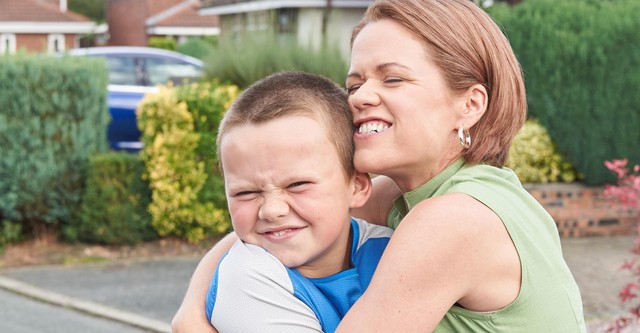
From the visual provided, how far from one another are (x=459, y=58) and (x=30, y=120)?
23.5 feet

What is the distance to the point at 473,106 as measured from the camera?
2240mm

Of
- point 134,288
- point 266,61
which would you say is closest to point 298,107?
point 134,288

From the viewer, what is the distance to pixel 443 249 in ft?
6.40

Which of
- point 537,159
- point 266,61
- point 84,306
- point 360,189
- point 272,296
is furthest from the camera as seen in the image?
point 266,61

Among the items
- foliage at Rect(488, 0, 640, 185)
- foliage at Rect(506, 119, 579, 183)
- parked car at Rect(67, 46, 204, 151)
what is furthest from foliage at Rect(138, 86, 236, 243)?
foliage at Rect(488, 0, 640, 185)

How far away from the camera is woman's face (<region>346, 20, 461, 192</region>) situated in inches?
85.2

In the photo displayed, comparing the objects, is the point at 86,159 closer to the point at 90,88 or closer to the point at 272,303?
the point at 90,88

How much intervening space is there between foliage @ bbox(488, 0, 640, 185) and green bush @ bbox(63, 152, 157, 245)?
409 cm

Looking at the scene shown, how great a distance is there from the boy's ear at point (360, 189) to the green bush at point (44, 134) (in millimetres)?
6908

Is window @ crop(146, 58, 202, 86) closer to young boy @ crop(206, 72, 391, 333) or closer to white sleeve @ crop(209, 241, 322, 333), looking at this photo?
young boy @ crop(206, 72, 391, 333)

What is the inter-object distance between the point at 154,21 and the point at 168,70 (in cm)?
3695

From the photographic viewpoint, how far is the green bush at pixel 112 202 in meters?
8.74

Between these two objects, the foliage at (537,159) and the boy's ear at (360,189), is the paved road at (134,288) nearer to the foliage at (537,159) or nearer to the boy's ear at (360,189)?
the foliage at (537,159)

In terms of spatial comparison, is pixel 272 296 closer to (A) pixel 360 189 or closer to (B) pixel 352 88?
(A) pixel 360 189
